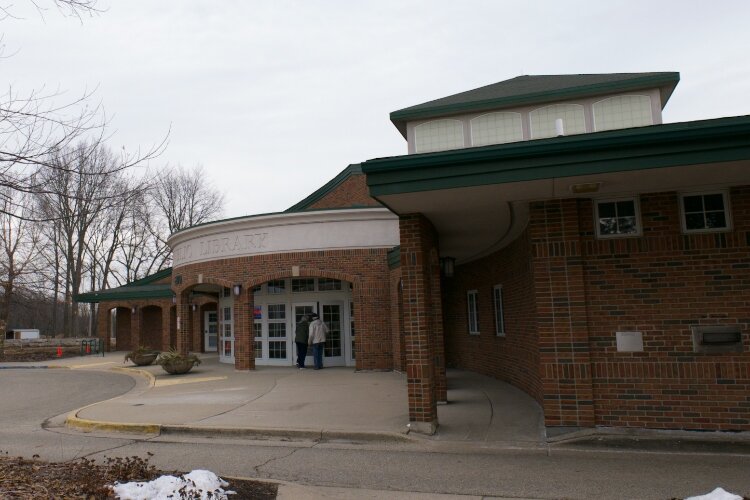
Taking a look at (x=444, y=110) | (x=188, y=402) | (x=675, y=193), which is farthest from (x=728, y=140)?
(x=188, y=402)

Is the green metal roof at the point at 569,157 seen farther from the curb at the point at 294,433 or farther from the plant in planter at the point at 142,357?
the plant in planter at the point at 142,357

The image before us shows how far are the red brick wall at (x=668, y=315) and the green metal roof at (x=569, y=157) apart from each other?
4.84 ft

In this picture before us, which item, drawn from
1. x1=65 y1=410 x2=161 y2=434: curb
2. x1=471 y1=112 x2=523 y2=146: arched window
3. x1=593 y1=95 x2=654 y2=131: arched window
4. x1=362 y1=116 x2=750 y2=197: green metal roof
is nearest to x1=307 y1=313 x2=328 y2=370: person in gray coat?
x1=471 y1=112 x2=523 y2=146: arched window

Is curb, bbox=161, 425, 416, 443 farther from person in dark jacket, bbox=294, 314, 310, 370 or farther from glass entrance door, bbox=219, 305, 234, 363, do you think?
glass entrance door, bbox=219, 305, 234, 363

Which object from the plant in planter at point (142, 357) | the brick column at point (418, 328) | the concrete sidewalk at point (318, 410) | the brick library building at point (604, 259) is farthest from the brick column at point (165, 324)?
the brick column at point (418, 328)

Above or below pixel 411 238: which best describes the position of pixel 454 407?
below

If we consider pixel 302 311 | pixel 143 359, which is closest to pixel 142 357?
pixel 143 359

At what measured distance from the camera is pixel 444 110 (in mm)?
14617

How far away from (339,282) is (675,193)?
12.4 metres

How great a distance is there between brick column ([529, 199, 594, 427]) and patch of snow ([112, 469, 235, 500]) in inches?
178

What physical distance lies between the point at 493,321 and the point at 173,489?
9.76 metres

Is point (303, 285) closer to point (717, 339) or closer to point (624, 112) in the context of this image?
point (624, 112)

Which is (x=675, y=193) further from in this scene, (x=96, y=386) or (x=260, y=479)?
(x=96, y=386)

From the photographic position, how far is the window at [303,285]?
18966 millimetres
